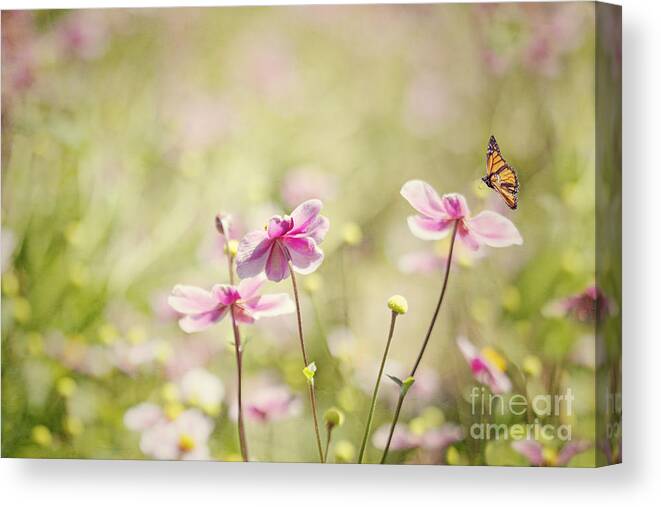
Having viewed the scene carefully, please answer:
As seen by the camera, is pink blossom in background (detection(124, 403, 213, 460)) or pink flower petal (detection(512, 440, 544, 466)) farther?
pink blossom in background (detection(124, 403, 213, 460))

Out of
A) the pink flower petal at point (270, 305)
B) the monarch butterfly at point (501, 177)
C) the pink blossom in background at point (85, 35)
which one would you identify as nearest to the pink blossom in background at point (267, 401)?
the pink flower petal at point (270, 305)

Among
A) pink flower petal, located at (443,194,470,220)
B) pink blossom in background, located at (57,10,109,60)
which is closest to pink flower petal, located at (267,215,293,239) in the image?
pink flower petal, located at (443,194,470,220)

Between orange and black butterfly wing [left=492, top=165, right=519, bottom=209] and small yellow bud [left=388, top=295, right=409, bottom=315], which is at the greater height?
orange and black butterfly wing [left=492, top=165, right=519, bottom=209]

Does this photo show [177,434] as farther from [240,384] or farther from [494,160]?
[494,160]

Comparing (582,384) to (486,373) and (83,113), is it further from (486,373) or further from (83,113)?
(83,113)

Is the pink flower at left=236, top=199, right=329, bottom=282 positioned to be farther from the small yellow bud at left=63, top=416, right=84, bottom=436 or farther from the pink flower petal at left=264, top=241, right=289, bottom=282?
the small yellow bud at left=63, top=416, right=84, bottom=436

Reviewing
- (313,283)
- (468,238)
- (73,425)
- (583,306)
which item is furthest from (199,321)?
(583,306)
